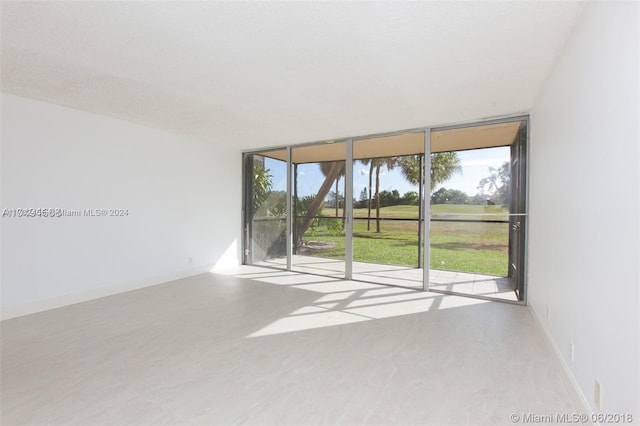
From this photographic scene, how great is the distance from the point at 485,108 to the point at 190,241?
507cm

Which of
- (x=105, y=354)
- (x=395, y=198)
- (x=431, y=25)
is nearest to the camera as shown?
(x=431, y=25)

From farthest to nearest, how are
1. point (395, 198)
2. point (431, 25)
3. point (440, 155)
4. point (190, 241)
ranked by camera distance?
point (190, 241) → point (395, 198) → point (440, 155) → point (431, 25)

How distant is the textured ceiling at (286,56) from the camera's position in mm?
1974

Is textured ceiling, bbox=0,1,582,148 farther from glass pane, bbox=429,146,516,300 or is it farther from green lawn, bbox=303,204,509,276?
green lawn, bbox=303,204,509,276

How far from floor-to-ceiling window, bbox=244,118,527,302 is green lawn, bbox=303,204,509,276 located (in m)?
0.01

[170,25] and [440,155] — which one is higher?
[170,25]

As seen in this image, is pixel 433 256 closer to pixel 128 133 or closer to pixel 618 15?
pixel 618 15

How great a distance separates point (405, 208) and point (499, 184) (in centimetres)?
131

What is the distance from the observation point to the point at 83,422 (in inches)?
71.8

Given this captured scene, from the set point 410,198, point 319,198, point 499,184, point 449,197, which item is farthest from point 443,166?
point 319,198

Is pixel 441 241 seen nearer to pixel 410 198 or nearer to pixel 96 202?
pixel 410 198

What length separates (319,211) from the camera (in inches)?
229

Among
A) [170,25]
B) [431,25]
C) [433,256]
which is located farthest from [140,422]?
[433,256]

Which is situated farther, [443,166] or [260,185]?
[260,185]
